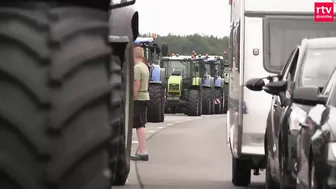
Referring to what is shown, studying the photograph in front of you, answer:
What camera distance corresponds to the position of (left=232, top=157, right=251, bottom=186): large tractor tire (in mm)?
11781

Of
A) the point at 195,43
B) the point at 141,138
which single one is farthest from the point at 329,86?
the point at 195,43

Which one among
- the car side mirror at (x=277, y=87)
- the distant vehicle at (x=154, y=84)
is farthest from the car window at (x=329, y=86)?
the distant vehicle at (x=154, y=84)

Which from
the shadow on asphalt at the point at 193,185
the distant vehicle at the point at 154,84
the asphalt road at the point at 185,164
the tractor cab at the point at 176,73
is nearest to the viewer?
the shadow on asphalt at the point at 193,185

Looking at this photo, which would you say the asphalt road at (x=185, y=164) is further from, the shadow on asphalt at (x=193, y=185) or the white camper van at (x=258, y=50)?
the white camper van at (x=258, y=50)

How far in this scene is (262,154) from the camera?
434 inches

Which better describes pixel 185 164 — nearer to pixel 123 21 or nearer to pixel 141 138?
pixel 141 138

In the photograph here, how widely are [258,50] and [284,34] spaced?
46 cm

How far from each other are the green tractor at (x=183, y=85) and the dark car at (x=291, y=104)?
30831 millimetres

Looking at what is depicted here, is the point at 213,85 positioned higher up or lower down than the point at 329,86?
lower down

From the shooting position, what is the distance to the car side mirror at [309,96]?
706 centimetres

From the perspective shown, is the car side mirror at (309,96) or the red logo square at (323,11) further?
the red logo square at (323,11)

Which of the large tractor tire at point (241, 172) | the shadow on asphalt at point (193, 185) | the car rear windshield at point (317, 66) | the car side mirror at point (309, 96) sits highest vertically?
the car rear windshield at point (317, 66)

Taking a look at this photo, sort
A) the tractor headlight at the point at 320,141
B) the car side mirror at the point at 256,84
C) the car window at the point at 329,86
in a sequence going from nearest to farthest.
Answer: the tractor headlight at the point at 320,141
the car window at the point at 329,86
the car side mirror at the point at 256,84

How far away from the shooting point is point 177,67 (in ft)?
140
